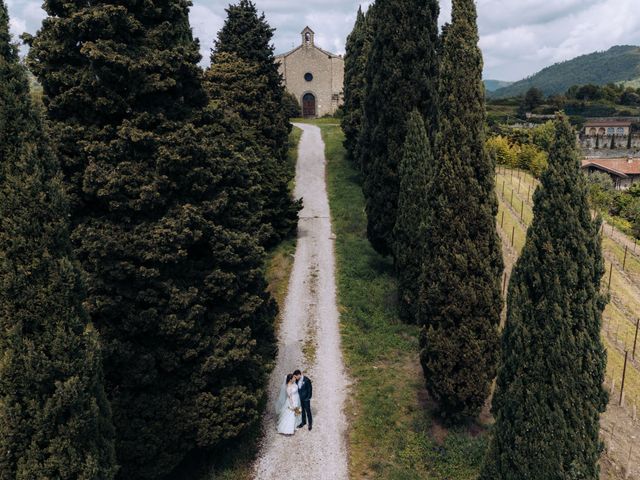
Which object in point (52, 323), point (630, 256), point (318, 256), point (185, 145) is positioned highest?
point (185, 145)

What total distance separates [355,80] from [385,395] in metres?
25.9

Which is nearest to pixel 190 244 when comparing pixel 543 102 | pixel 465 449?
pixel 465 449

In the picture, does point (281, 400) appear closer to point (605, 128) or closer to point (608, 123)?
point (605, 128)

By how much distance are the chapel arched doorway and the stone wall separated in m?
0.48

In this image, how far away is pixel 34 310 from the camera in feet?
20.1

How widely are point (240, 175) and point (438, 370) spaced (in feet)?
22.2

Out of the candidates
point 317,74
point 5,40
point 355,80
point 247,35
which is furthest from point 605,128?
point 5,40

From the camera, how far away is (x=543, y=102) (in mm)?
85375

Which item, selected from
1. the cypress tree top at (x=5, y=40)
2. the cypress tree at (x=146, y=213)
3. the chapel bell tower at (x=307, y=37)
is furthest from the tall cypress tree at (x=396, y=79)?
the chapel bell tower at (x=307, y=37)

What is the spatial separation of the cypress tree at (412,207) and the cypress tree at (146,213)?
7660mm

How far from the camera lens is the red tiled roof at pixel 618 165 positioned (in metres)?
53.2

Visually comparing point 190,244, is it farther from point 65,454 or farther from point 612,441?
point 612,441

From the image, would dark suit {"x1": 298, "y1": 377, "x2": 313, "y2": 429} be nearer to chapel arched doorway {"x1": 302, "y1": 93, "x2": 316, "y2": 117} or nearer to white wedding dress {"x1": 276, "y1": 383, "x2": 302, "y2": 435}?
white wedding dress {"x1": 276, "y1": 383, "x2": 302, "y2": 435}

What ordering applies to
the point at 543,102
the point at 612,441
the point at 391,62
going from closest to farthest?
the point at 612,441
the point at 391,62
the point at 543,102
